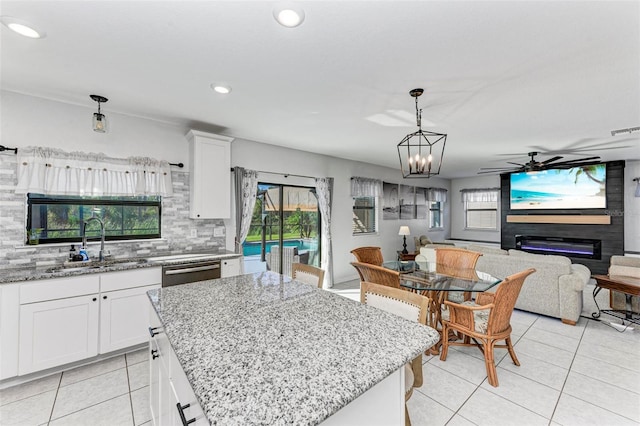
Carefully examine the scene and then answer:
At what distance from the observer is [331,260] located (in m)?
5.32

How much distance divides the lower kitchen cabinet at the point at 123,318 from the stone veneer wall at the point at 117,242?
634 millimetres

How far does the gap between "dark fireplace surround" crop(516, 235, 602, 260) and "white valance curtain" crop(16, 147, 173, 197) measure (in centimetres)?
818

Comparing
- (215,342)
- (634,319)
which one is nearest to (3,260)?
(215,342)

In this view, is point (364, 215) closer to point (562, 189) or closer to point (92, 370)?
point (562, 189)

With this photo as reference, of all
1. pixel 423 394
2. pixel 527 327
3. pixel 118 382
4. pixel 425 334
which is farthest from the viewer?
pixel 527 327

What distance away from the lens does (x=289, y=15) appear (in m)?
1.57

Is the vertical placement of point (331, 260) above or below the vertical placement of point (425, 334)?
below

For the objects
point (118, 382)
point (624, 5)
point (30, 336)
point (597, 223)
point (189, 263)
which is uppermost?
point (624, 5)

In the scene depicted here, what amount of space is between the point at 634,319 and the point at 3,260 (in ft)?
23.7

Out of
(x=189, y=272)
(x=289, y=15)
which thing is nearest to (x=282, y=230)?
(x=189, y=272)

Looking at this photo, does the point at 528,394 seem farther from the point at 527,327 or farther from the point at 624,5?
the point at 624,5

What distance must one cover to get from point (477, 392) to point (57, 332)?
362 centimetres

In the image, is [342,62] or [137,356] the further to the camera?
[137,356]

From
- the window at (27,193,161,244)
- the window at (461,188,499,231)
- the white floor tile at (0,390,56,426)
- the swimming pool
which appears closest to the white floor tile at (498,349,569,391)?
the swimming pool
